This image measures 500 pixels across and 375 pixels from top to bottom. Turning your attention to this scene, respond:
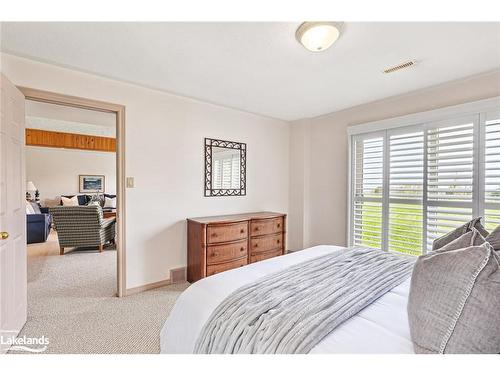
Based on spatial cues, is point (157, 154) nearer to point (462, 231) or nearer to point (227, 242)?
point (227, 242)

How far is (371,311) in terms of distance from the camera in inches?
44.4

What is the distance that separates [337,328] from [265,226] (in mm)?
2433

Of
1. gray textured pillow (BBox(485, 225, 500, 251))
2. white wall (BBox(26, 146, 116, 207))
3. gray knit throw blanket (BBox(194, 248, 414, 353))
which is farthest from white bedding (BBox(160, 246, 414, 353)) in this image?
white wall (BBox(26, 146, 116, 207))

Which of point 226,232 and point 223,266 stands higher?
point 226,232

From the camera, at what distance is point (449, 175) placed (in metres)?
2.55

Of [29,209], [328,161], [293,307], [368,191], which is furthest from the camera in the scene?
[29,209]

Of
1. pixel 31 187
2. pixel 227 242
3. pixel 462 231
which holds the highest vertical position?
pixel 31 187

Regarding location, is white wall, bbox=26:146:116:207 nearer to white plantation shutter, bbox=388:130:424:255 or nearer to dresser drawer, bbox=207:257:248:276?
dresser drawer, bbox=207:257:248:276

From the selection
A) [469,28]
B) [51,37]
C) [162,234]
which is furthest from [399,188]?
[51,37]

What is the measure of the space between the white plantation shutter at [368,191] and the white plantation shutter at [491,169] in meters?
0.97

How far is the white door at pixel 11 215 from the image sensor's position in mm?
1710

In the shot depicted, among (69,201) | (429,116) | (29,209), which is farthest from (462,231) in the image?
(69,201)

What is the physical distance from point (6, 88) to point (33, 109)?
8.14ft
